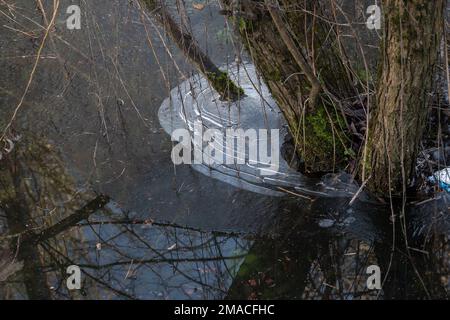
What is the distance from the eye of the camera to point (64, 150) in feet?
15.1

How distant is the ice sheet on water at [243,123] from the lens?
4.15m

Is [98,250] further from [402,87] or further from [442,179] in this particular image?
[442,179]

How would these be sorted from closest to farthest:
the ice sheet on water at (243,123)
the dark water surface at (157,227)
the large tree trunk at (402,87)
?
the large tree trunk at (402,87) → the dark water surface at (157,227) → the ice sheet on water at (243,123)

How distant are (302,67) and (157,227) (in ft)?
A: 4.22

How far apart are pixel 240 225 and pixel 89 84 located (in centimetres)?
194

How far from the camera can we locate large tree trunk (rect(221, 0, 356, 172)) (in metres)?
3.62

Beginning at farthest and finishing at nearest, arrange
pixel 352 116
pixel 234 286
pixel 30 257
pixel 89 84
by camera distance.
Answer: pixel 89 84 < pixel 352 116 < pixel 30 257 < pixel 234 286

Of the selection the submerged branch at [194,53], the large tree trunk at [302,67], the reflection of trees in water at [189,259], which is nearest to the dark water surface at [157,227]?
the reflection of trees in water at [189,259]

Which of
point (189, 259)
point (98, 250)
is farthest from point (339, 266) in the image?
point (98, 250)

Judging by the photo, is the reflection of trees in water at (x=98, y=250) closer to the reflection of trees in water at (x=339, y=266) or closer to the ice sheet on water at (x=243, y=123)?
the reflection of trees in water at (x=339, y=266)

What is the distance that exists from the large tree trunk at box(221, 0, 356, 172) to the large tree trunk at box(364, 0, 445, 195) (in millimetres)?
298

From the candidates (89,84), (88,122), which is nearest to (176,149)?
(88,122)

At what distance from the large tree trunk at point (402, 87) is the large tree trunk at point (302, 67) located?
30cm
